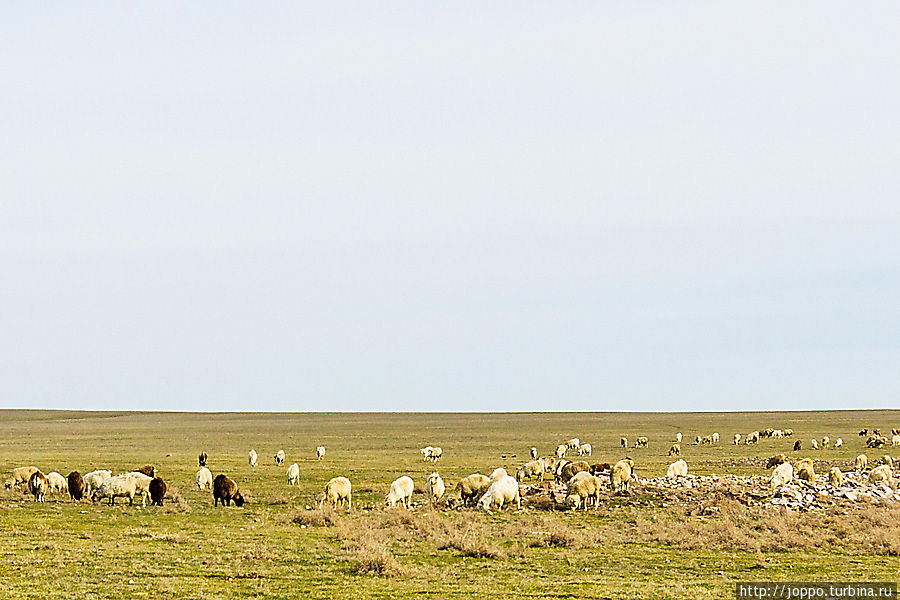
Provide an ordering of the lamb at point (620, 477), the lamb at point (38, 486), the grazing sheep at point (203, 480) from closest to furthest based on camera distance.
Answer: the lamb at point (38, 486)
the lamb at point (620, 477)
the grazing sheep at point (203, 480)

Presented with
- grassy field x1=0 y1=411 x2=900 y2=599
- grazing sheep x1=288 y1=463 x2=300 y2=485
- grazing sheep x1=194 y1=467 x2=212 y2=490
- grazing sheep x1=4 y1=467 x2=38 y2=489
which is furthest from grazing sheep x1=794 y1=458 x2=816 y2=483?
grazing sheep x1=4 y1=467 x2=38 y2=489

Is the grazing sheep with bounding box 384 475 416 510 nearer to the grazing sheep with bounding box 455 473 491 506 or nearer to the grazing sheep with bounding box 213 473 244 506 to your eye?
the grazing sheep with bounding box 455 473 491 506

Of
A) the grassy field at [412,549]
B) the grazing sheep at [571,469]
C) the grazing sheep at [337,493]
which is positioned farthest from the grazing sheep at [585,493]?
the grazing sheep at [337,493]

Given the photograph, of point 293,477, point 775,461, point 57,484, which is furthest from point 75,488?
point 775,461

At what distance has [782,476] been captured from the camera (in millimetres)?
33469

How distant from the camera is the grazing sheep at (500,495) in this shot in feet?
92.2

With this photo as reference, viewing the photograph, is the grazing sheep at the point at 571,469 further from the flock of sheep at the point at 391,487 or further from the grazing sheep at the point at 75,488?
the grazing sheep at the point at 75,488

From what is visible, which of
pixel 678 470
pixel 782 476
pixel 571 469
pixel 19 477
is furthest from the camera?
pixel 678 470

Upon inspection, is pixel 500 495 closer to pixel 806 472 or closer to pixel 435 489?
pixel 435 489

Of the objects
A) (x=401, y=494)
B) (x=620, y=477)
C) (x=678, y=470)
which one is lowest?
(x=678, y=470)

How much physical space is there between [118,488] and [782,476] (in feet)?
76.8

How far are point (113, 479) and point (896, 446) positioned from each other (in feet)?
174

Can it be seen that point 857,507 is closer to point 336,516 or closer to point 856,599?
point 856,599

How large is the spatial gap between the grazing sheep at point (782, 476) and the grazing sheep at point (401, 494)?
12.9 m
